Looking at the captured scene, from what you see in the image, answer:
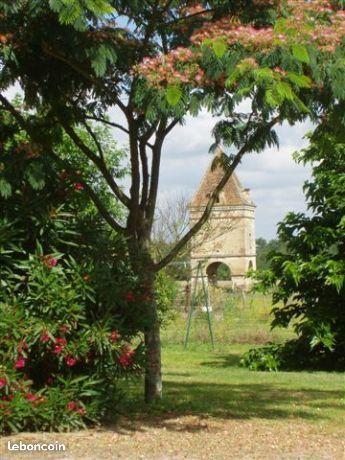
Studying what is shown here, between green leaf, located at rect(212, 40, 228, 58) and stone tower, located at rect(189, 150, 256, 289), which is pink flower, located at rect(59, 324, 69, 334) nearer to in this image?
green leaf, located at rect(212, 40, 228, 58)

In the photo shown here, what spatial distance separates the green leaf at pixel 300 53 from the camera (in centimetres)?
698

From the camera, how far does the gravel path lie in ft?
22.4

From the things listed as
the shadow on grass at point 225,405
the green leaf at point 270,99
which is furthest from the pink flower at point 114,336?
the green leaf at point 270,99

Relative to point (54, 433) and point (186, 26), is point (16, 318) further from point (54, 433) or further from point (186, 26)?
point (186, 26)

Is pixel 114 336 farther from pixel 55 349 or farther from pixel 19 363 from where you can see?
pixel 19 363

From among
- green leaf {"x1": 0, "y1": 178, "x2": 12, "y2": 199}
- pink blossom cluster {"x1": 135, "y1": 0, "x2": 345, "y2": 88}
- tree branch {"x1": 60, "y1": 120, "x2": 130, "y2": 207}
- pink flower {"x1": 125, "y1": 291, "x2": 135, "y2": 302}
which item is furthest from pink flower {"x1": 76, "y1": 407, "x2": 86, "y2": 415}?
pink blossom cluster {"x1": 135, "y1": 0, "x2": 345, "y2": 88}

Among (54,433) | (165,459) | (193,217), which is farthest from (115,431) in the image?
(193,217)

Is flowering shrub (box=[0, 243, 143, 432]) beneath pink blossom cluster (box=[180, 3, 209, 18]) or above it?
beneath

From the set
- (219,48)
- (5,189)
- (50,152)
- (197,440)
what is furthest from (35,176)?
(197,440)

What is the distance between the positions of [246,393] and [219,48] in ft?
18.5

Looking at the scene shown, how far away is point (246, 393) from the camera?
1110cm

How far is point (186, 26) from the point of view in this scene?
355 inches

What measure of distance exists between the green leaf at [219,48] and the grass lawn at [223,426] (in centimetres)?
365

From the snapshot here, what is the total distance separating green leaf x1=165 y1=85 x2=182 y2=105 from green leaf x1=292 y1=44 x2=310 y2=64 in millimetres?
1100
